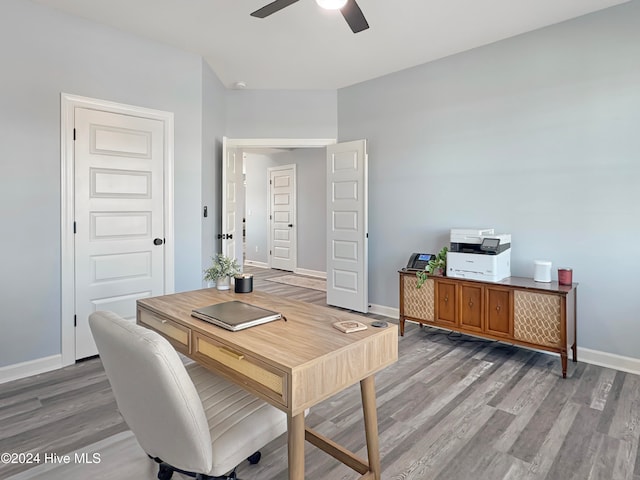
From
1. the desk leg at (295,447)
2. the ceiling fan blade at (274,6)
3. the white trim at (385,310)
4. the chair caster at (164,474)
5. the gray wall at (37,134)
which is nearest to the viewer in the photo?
the desk leg at (295,447)

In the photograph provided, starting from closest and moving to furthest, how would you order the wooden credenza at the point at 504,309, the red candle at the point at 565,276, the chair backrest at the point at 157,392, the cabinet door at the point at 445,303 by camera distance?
the chair backrest at the point at 157,392, the wooden credenza at the point at 504,309, the red candle at the point at 565,276, the cabinet door at the point at 445,303

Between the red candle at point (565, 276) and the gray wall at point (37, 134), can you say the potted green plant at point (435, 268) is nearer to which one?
the red candle at point (565, 276)

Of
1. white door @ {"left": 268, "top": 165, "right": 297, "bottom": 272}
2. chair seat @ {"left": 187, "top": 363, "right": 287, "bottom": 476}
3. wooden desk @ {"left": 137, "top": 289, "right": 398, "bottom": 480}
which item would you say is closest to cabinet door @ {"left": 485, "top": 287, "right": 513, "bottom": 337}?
wooden desk @ {"left": 137, "top": 289, "right": 398, "bottom": 480}

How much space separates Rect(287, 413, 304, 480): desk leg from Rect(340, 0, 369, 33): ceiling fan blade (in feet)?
6.89

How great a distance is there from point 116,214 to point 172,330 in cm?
206

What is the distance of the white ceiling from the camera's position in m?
2.89

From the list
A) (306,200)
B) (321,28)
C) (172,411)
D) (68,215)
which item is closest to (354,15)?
(321,28)

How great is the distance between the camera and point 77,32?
3.03 m

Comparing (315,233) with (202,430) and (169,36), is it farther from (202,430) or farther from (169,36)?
(202,430)

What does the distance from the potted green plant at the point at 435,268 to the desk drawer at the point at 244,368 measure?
2.55m

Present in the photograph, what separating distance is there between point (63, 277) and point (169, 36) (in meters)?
2.28

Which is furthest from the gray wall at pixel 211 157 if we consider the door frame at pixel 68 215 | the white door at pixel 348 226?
the white door at pixel 348 226

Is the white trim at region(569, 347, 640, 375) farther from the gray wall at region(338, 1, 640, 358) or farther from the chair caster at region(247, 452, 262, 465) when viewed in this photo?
the chair caster at region(247, 452, 262, 465)

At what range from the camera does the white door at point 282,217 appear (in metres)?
7.74
